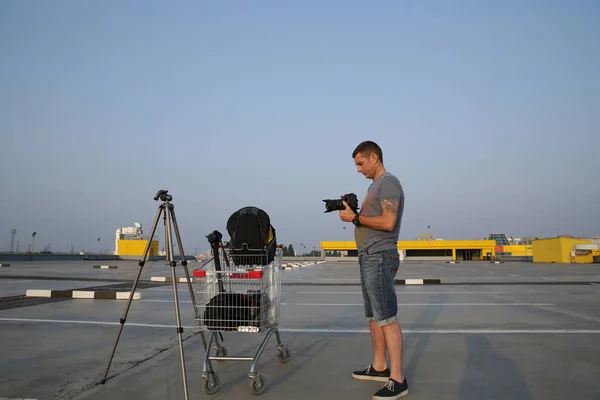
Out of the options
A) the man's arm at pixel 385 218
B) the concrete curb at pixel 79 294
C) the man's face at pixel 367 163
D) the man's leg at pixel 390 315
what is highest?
the man's face at pixel 367 163

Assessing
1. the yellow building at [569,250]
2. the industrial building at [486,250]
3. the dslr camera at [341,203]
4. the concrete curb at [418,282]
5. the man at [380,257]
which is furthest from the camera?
the industrial building at [486,250]

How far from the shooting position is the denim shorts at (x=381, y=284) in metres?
3.50

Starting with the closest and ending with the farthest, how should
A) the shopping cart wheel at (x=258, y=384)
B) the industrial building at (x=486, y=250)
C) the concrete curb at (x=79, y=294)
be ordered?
1. the shopping cart wheel at (x=258, y=384)
2. the concrete curb at (x=79, y=294)
3. the industrial building at (x=486, y=250)

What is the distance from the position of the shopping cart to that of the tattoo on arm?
3.94 ft

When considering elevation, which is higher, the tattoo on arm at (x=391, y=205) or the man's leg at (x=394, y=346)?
the tattoo on arm at (x=391, y=205)

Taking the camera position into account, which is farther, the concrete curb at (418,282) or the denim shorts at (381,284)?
the concrete curb at (418,282)

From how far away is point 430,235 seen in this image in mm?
96125

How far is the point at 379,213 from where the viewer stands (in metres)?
3.73

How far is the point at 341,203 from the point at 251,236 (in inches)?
35.3

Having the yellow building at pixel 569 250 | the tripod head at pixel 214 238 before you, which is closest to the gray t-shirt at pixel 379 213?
the tripod head at pixel 214 238

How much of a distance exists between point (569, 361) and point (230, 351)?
3.45 metres

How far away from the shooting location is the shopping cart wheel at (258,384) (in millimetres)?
3246

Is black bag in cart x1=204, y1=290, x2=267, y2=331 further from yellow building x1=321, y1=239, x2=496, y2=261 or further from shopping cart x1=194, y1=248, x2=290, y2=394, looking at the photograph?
yellow building x1=321, y1=239, x2=496, y2=261

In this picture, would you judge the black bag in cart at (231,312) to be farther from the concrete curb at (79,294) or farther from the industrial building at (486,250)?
the industrial building at (486,250)
